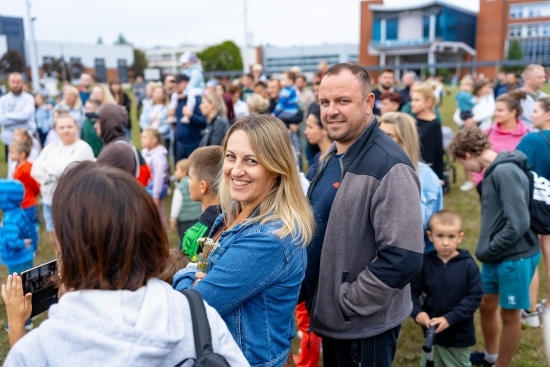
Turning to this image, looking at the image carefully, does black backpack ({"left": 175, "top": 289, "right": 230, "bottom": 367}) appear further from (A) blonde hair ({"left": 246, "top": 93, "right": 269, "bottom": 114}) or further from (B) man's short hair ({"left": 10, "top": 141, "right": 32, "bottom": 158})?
(A) blonde hair ({"left": 246, "top": 93, "right": 269, "bottom": 114})

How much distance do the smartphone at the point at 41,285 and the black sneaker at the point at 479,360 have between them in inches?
125

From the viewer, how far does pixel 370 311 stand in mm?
2275

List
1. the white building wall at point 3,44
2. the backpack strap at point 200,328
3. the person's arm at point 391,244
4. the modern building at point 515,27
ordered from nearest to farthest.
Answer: the backpack strap at point 200,328 → the person's arm at point 391,244 → the white building wall at point 3,44 → the modern building at point 515,27

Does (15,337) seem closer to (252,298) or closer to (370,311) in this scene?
(252,298)

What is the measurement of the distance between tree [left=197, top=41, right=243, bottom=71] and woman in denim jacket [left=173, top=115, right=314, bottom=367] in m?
75.1

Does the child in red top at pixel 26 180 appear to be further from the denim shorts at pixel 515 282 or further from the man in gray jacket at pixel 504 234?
the denim shorts at pixel 515 282

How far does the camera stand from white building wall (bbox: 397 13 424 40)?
7525 cm

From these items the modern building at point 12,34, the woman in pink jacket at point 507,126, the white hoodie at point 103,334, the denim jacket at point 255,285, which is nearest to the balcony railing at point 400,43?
the modern building at point 12,34

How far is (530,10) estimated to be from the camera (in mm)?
71750

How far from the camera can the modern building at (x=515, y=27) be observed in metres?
71.5

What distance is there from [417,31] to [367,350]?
8071 centimetres

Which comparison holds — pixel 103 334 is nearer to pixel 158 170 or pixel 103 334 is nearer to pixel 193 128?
pixel 158 170

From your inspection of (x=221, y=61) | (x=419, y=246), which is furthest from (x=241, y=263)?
(x=221, y=61)

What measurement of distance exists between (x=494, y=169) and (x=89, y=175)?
2774mm
